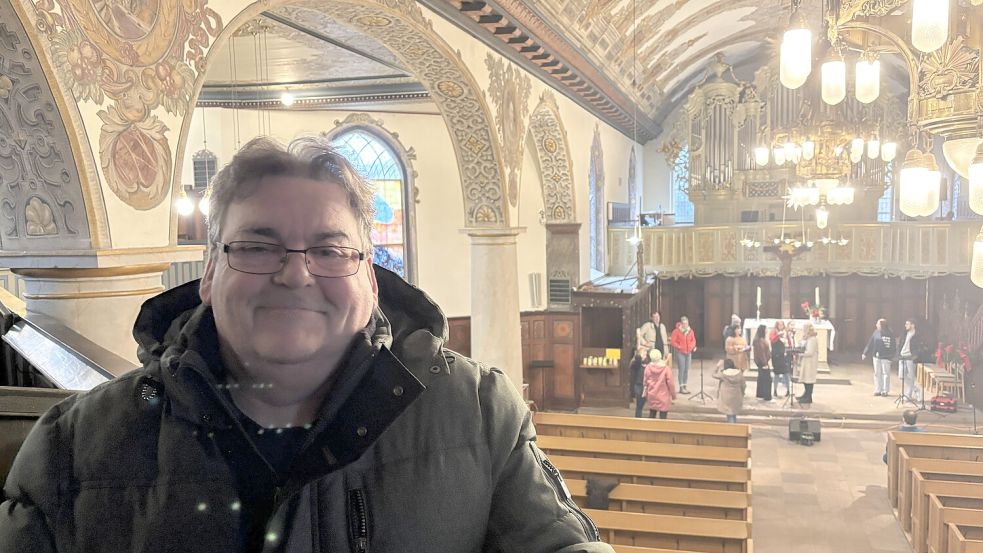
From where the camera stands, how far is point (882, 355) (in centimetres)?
1405

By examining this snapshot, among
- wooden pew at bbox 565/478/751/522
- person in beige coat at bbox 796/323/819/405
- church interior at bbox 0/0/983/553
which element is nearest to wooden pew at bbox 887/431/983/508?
church interior at bbox 0/0/983/553

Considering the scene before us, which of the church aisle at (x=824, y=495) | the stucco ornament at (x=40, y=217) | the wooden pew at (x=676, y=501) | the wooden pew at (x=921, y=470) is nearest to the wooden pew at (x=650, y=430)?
the church aisle at (x=824, y=495)

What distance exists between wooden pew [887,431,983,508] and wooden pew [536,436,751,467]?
247cm

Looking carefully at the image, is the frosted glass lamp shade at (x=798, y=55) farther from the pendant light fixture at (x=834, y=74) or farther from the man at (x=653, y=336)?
the man at (x=653, y=336)

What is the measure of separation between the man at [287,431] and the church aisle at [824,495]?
7.86 m

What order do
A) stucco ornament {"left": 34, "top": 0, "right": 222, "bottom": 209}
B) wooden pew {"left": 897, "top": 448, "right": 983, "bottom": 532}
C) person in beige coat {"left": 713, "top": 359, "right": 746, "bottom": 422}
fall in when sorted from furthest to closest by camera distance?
person in beige coat {"left": 713, "top": 359, "right": 746, "bottom": 422}, wooden pew {"left": 897, "top": 448, "right": 983, "bottom": 532}, stucco ornament {"left": 34, "top": 0, "right": 222, "bottom": 209}

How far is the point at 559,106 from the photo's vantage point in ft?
39.6

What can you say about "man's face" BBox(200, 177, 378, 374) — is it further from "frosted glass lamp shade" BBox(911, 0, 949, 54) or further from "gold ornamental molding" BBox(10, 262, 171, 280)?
"frosted glass lamp shade" BBox(911, 0, 949, 54)

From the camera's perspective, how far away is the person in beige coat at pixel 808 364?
13.5 metres

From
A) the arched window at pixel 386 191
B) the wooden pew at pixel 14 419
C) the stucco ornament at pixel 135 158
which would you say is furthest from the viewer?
the arched window at pixel 386 191

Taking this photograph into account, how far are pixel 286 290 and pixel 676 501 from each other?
6254mm

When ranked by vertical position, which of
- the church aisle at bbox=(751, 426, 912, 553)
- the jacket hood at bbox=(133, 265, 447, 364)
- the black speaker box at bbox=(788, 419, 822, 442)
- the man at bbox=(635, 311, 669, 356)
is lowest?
the church aisle at bbox=(751, 426, 912, 553)

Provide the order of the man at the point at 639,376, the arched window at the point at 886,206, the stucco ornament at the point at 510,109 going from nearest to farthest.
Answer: the stucco ornament at the point at 510,109 < the man at the point at 639,376 < the arched window at the point at 886,206

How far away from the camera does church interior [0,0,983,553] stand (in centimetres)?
369
